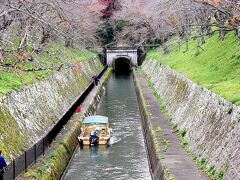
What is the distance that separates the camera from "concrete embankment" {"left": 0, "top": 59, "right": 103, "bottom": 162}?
18875 mm

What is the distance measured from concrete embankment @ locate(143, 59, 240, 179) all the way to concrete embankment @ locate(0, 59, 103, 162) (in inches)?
277

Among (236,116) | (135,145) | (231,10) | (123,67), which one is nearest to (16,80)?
(135,145)

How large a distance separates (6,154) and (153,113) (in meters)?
14.8

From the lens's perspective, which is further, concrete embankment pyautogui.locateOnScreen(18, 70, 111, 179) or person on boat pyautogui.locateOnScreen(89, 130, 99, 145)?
person on boat pyautogui.locateOnScreen(89, 130, 99, 145)

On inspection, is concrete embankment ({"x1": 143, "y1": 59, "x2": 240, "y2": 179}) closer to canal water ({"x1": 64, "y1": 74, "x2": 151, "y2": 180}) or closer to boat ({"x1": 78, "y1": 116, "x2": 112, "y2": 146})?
canal water ({"x1": 64, "y1": 74, "x2": 151, "y2": 180})

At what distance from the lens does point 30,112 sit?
76.8 ft

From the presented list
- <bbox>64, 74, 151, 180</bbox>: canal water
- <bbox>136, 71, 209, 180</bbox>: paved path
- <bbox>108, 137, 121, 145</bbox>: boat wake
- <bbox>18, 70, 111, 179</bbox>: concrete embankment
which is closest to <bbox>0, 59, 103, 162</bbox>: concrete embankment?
<bbox>18, 70, 111, 179</bbox>: concrete embankment

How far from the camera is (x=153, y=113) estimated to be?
3072cm

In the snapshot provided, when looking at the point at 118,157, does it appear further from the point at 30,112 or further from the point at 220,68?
the point at 220,68

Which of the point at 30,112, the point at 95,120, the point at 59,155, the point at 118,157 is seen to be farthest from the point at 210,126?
the point at 95,120

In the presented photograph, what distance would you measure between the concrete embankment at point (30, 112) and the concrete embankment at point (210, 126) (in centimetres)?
704

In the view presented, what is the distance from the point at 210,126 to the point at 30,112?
9792 mm

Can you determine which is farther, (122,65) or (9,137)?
(122,65)

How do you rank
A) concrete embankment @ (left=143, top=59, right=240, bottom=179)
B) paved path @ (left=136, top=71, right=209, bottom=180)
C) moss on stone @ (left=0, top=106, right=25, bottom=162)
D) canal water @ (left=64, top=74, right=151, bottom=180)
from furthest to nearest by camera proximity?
canal water @ (left=64, top=74, right=151, bottom=180)
moss on stone @ (left=0, top=106, right=25, bottom=162)
paved path @ (left=136, top=71, right=209, bottom=180)
concrete embankment @ (left=143, top=59, right=240, bottom=179)
